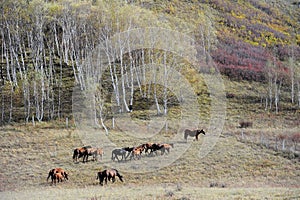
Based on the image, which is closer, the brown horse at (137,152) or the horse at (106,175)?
the horse at (106,175)

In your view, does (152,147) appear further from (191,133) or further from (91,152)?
(191,133)

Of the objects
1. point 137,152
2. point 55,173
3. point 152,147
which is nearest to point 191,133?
point 152,147

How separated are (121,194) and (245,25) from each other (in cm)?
6497

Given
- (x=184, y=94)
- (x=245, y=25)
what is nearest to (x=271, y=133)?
(x=184, y=94)

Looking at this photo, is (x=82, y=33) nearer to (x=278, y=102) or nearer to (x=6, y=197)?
(x=278, y=102)

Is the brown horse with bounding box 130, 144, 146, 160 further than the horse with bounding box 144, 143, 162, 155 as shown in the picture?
No

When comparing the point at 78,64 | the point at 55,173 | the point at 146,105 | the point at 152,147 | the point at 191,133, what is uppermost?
the point at 78,64

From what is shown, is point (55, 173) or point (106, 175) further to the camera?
point (55, 173)

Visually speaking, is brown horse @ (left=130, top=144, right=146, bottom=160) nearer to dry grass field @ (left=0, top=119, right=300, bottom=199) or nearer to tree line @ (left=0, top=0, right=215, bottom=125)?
dry grass field @ (left=0, top=119, right=300, bottom=199)

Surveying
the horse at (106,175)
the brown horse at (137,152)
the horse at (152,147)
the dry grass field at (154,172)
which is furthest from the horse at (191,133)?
the horse at (106,175)

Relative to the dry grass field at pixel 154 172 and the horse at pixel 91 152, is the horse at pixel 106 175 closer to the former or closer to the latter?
the dry grass field at pixel 154 172

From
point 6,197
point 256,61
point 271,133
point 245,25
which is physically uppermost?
point 245,25

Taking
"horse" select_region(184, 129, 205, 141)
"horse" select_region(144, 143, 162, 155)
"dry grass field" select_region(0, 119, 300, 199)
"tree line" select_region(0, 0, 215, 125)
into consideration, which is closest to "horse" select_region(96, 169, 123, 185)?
"dry grass field" select_region(0, 119, 300, 199)

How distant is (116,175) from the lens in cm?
2220
